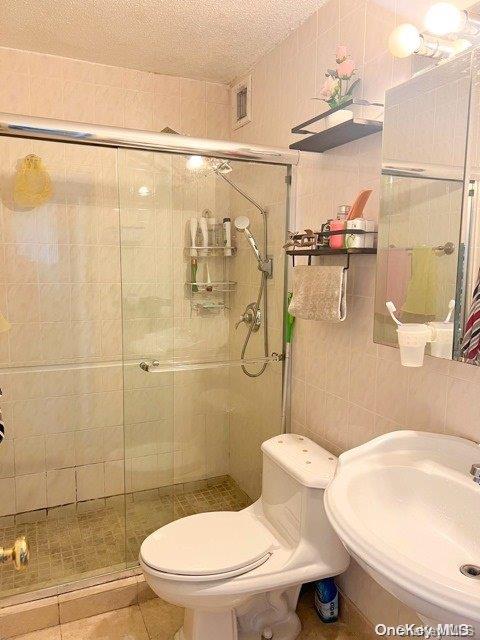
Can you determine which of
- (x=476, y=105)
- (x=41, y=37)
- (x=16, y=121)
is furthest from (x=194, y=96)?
(x=476, y=105)

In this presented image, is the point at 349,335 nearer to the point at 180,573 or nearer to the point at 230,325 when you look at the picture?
the point at 230,325

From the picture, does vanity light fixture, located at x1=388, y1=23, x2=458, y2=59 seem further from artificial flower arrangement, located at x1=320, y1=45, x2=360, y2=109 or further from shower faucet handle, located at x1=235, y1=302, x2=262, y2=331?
shower faucet handle, located at x1=235, y1=302, x2=262, y2=331

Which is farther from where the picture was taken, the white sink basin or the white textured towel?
the white textured towel

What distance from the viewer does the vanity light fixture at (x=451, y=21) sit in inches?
47.0

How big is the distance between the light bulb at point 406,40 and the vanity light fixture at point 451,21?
4 cm

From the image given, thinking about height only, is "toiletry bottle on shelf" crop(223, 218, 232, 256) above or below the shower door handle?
above

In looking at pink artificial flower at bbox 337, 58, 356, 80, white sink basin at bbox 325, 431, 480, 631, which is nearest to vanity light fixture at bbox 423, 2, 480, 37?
pink artificial flower at bbox 337, 58, 356, 80

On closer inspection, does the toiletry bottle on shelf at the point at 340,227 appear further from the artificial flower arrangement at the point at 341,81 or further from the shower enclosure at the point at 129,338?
the shower enclosure at the point at 129,338

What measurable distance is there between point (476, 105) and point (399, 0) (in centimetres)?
56

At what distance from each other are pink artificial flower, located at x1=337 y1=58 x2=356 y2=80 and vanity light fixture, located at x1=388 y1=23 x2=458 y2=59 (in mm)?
367

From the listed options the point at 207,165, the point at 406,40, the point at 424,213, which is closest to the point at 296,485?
the point at 424,213

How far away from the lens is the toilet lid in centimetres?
152

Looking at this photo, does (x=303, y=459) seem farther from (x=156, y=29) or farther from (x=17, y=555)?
(x=156, y=29)

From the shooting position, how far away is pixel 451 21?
1.20m
